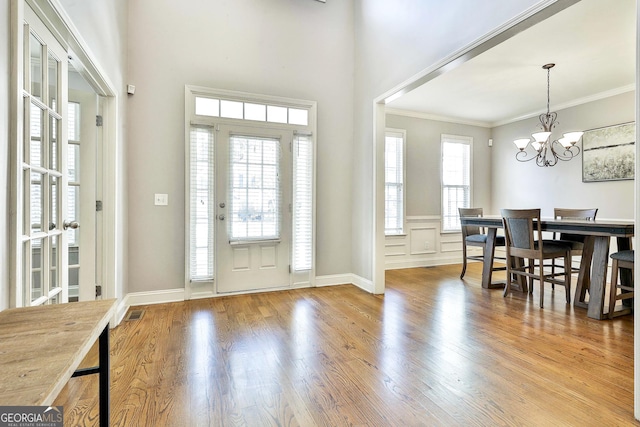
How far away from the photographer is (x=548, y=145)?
16.4 ft

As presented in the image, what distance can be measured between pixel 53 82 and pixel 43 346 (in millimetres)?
1543

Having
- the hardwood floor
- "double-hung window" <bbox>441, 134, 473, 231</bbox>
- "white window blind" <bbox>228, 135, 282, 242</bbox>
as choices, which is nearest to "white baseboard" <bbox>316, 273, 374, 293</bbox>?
the hardwood floor

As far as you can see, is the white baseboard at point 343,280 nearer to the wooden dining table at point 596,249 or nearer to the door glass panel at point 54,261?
the wooden dining table at point 596,249

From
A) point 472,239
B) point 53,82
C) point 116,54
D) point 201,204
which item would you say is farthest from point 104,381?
point 472,239

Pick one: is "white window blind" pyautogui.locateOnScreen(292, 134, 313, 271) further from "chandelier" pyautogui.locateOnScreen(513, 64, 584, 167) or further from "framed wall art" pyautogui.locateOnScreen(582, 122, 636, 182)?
"framed wall art" pyautogui.locateOnScreen(582, 122, 636, 182)

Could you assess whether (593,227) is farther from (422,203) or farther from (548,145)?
(548,145)

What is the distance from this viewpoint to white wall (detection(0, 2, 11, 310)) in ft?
3.55

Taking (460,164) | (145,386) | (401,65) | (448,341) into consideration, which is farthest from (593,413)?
(460,164)

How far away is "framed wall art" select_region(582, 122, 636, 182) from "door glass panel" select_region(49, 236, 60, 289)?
20.0ft

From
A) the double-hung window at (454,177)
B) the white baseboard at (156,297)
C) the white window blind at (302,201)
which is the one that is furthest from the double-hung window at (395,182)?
the white baseboard at (156,297)

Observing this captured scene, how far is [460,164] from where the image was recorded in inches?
226

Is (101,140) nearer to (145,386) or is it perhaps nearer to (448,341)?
(145,386)

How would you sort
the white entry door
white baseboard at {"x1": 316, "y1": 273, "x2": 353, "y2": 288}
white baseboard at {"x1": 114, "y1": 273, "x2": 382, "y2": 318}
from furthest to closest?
1. white baseboard at {"x1": 316, "y1": 273, "x2": 353, "y2": 288}
2. the white entry door
3. white baseboard at {"x1": 114, "y1": 273, "x2": 382, "y2": 318}

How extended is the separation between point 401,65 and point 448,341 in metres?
2.63
